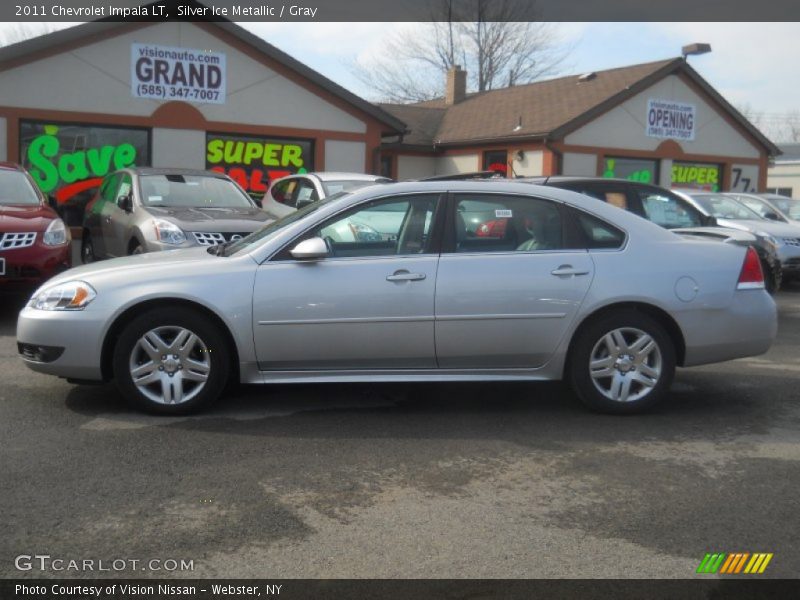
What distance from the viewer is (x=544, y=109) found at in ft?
77.6

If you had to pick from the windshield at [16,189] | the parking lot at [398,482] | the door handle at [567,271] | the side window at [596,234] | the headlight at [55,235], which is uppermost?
the windshield at [16,189]

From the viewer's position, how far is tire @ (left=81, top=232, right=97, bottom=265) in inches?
490

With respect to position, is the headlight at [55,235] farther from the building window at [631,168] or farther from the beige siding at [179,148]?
the building window at [631,168]

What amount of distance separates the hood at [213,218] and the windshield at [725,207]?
24.9 feet

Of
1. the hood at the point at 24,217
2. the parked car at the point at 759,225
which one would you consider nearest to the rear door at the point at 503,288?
the hood at the point at 24,217

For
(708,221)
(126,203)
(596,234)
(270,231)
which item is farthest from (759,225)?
(270,231)

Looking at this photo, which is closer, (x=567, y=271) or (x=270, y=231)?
(x=567, y=271)

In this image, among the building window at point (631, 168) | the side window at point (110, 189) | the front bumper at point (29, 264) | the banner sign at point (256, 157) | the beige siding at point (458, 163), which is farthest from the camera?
the beige siding at point (458, 163)

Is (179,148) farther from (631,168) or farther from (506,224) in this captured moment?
(631,168)

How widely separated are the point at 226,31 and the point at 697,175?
14.4 metres

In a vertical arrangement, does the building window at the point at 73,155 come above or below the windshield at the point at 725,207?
above

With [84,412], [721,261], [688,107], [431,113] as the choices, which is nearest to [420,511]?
[84,412]

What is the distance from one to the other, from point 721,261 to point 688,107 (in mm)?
20203

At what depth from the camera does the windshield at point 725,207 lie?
1415cm
